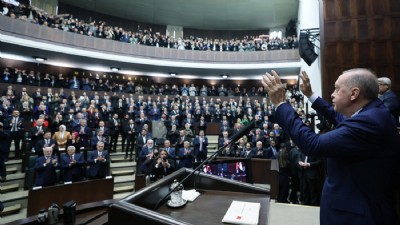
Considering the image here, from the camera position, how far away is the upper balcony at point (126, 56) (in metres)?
8.73

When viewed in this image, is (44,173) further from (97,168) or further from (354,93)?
(354,93)

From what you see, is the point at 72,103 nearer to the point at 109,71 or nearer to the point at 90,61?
the point at 90,61

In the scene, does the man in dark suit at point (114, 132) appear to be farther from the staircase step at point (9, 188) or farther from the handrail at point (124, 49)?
the handrail at point (124, 49)

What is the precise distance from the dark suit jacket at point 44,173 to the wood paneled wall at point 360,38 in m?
4.84

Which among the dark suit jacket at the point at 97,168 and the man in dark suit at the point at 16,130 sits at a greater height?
the man in dark suit at the point at 16,130

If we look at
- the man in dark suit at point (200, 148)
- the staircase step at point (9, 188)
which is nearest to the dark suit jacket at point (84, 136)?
the staircase step at point (9, 188)

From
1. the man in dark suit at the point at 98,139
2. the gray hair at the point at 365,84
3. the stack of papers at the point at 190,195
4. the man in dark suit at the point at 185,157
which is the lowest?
the man in dark suit at the point at 185,157

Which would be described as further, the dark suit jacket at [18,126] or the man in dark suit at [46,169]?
the dark suit jacket at [18,126]

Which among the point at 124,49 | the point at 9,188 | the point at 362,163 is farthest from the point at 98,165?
the point at 124,49

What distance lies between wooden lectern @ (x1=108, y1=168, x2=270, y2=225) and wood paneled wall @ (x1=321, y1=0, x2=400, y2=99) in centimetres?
389

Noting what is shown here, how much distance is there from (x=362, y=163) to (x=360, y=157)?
0.02 metres

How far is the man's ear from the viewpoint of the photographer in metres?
0.90

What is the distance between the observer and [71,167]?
13.3 feet

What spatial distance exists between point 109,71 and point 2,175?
8923 millimetres
